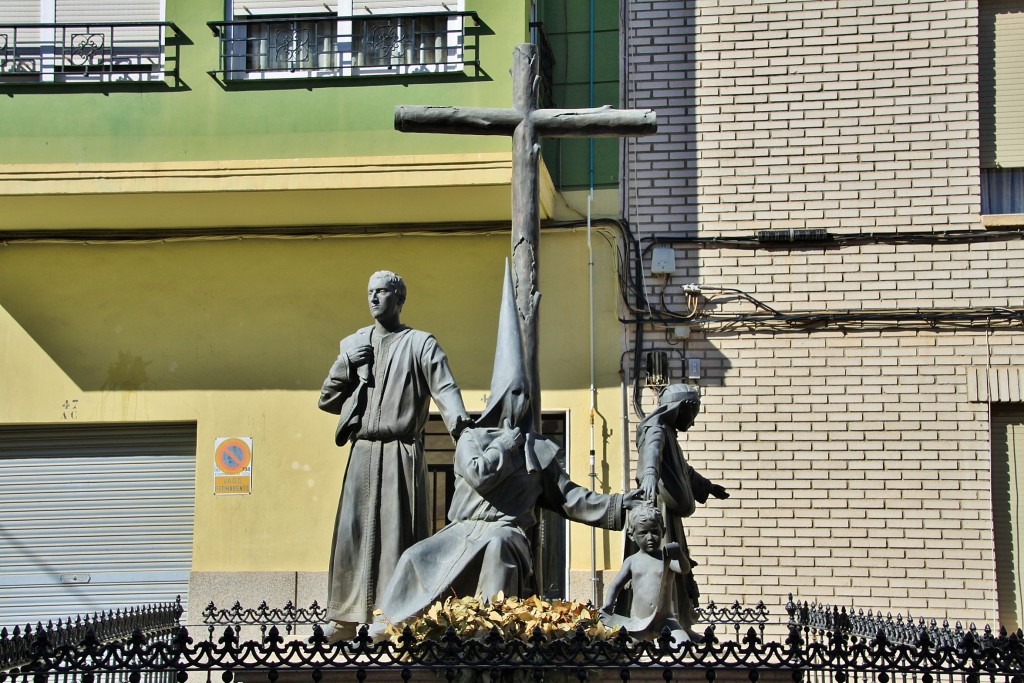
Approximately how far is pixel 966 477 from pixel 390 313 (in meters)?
5.76

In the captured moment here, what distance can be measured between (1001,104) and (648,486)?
647 centimetres

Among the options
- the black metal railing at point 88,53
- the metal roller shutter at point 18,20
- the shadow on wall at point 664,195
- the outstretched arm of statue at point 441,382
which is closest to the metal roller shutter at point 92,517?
the black metal railing at point 88,53

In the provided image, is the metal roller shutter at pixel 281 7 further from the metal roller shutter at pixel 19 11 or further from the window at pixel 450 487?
the window at pixel 450 487

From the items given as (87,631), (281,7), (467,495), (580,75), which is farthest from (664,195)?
(87,631)

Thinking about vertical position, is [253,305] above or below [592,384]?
above

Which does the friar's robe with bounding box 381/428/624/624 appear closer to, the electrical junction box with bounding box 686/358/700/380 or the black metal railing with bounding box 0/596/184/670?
the black metal railing with bounding box 0/596/184/670

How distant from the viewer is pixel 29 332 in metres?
12.8

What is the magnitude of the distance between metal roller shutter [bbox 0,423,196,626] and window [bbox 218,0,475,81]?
3278 millimetres

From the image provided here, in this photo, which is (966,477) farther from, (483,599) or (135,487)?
(135,487)

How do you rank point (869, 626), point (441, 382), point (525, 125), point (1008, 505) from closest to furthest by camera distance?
point (441, 382), point (525, 125), point (869, 626), point (1008, 505)

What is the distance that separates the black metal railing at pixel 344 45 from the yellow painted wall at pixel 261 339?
4.84 ft

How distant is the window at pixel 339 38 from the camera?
12.1m

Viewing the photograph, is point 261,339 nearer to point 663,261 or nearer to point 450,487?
point 450,487

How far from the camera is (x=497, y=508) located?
23.6 ft
